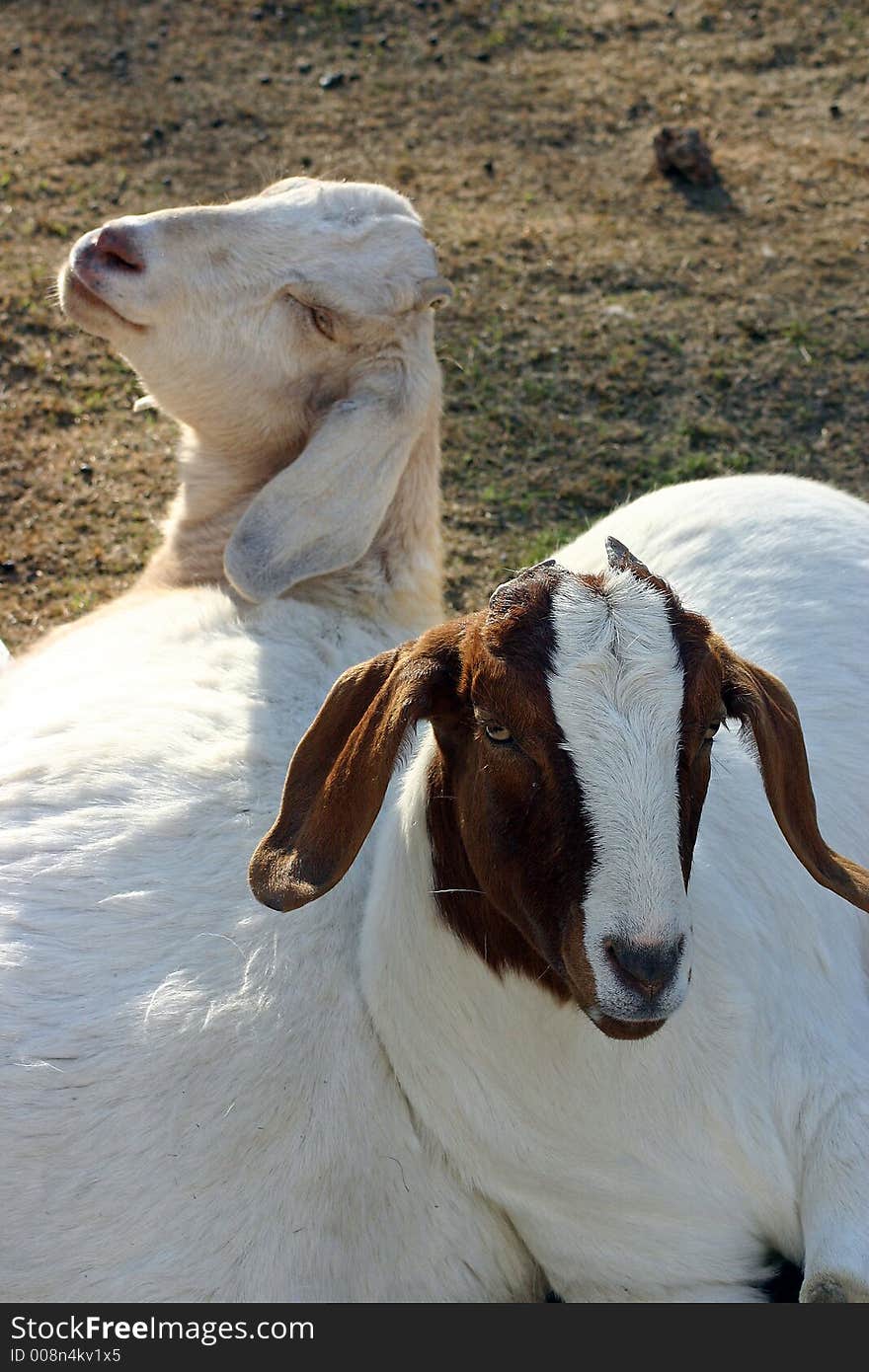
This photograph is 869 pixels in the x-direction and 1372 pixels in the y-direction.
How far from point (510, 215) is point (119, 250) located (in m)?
4.09

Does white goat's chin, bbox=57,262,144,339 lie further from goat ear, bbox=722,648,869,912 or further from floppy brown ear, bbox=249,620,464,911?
goat ear, bbox=722,648,869,912

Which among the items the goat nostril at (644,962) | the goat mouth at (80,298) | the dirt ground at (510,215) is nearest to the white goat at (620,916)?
the goat nostril at (644,962)

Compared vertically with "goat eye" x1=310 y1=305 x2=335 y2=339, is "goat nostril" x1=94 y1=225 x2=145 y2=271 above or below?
above

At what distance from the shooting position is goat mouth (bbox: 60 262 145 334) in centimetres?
486

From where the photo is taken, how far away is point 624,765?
2861mm

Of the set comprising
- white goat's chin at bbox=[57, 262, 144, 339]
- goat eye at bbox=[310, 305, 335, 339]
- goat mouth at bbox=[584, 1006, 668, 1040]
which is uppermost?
white goat's chin at bbox=[57, 262, 144, 339]

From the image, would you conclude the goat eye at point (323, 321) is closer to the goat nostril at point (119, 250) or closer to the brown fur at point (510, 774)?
the goat nostril at point (119, 250)

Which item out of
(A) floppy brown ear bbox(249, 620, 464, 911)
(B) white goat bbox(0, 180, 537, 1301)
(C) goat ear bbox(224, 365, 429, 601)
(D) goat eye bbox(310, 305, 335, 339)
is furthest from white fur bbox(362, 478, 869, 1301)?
(D) goat eye bbox(310, 305, 335, 339)

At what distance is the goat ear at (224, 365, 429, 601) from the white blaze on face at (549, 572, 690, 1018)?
1936 mm

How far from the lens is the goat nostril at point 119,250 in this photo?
486 cm

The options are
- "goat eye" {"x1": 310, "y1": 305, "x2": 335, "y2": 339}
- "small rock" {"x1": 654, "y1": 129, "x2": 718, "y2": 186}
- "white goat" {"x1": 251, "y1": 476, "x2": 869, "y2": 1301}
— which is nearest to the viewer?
"white goat" {"x1": 251, "y1": 476, "x2": 869, "y2": 1301}

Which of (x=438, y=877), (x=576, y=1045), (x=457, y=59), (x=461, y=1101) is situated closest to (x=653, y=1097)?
(x=576, y=1045)

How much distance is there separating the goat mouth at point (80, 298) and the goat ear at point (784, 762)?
263cm

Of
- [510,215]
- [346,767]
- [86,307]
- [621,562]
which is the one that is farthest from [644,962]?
[510,215]
